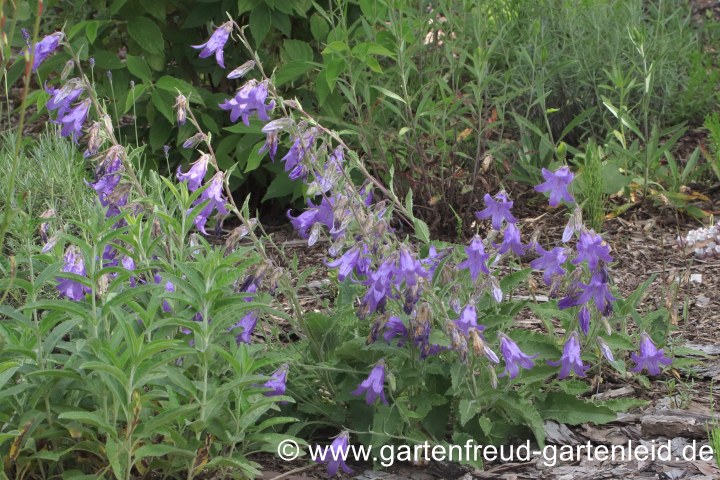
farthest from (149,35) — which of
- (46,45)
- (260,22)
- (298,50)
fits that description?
(46,45)

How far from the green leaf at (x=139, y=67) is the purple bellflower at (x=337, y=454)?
8.81 feet

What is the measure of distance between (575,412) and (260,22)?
2588 mm

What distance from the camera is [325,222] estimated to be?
318 cm

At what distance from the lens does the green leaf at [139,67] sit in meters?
5.03

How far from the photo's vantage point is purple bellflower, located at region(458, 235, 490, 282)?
2.85m

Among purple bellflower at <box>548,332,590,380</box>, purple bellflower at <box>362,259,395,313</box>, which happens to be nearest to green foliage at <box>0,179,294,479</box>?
purple bellflower at <box>362,259,395,313</box>

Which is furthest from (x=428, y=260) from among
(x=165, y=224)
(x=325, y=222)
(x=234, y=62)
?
(x=234, y=62)

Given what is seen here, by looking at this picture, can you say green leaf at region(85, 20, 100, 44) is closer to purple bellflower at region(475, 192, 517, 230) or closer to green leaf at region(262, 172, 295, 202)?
green leaf at region(262, 172, 295, 202)

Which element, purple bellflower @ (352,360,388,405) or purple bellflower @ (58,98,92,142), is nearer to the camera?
purple bellflower @ (352,360,388,405)

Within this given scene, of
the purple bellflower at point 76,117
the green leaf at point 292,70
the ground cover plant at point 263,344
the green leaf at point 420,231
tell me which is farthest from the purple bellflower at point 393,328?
the green leaf at point 292,70

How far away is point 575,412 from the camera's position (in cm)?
310

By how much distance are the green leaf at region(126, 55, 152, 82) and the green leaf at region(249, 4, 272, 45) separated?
0.57 m

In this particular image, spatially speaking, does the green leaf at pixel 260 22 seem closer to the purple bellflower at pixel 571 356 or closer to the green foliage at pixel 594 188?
the green foliage at pixel 594 188

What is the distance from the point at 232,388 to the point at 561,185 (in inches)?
45.6
